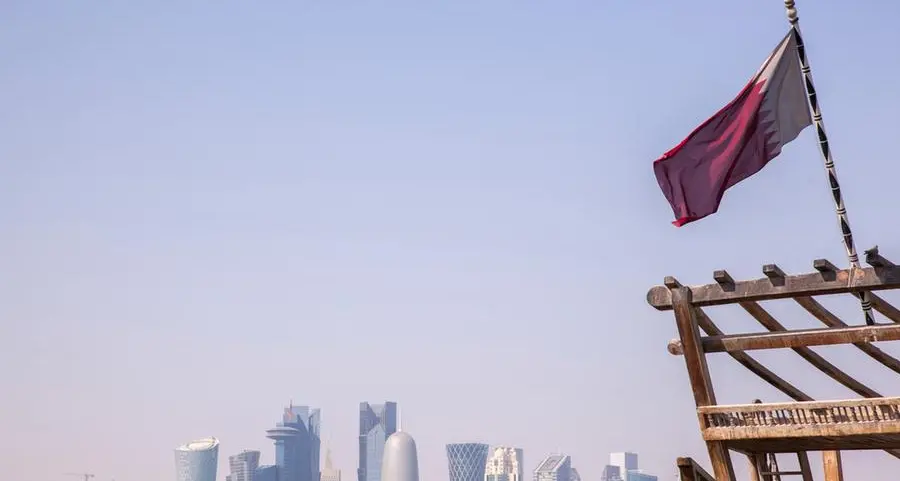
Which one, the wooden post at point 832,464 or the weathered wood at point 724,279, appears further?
the wooden post at point 832,464

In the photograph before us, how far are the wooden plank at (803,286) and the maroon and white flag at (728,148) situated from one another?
123cm

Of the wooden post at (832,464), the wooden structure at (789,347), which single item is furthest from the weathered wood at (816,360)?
the wooden post at (832,464)

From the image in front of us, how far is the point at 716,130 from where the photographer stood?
20.0 metres

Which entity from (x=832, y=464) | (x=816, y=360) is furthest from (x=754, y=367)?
(x=832, y=464)

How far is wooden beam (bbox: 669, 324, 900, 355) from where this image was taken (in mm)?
18472

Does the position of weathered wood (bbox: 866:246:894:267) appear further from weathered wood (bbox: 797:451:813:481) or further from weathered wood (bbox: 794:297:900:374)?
weathered wood (bbox: 797:451:813:481)

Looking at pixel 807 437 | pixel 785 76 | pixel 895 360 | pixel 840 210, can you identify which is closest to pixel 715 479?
pixel 807 437

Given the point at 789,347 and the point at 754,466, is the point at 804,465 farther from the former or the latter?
the point at 789,347

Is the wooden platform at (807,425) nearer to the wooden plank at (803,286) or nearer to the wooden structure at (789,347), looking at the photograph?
the wooden structure at (789,347)

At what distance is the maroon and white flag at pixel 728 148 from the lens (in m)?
19.8

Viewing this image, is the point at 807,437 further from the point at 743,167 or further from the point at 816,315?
the point at 743,167

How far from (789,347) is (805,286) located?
1058 mm

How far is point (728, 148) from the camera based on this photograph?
19891 millimetres

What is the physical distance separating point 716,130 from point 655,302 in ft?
8.68
